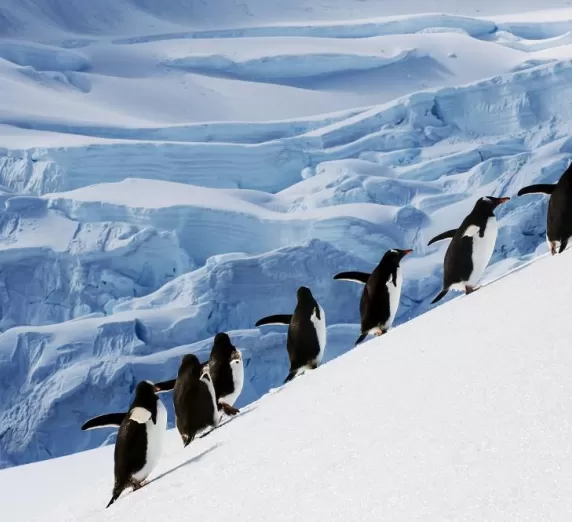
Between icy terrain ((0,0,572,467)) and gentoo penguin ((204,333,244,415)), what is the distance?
7.00m

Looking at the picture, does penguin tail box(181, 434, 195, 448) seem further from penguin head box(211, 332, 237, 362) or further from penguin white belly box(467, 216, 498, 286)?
penguin white belly box(467, 216, 498, 286)

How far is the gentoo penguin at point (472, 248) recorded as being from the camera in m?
4.14

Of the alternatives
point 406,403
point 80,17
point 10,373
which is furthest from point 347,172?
point 80,17

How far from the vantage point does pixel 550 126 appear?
61.0ft

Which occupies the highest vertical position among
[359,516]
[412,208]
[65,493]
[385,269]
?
[359,516]

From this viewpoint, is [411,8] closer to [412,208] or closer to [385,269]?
[412,208]

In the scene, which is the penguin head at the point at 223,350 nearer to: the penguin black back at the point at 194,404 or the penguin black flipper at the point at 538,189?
the penguin black back at the point at 194,404

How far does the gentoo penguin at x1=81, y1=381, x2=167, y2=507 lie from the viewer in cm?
320

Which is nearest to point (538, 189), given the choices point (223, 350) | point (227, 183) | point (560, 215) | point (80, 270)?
point (560, 215)

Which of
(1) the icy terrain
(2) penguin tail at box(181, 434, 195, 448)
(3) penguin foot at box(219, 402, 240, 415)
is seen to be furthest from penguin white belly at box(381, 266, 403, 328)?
(1) the icy terrain

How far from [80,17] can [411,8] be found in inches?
434

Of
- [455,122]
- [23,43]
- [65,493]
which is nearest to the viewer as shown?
[65,493]

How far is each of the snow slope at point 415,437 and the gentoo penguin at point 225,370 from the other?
56 centimetres

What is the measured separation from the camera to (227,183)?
18.6 metres
